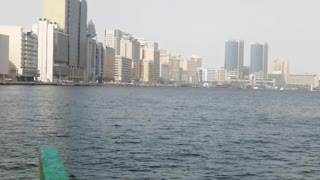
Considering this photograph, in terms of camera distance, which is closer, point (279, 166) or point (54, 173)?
point (54, 173)

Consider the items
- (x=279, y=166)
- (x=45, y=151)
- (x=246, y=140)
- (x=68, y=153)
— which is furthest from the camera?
(x=246, y=140)

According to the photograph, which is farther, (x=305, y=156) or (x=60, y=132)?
(x=60, y=132)

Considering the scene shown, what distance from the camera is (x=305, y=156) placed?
34.0 meters

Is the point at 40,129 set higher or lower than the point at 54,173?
lower

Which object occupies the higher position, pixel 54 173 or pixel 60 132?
pixel 54 173

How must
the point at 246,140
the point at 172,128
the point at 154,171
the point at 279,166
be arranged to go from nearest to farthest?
1. the point at 154,171
2. the point at 279,166
3. the point at 246,140
4. the point at 172,128

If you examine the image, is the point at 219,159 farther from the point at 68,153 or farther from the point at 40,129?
the point at 40,129

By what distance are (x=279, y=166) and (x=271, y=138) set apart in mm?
15483

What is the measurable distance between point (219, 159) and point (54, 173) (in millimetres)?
23755

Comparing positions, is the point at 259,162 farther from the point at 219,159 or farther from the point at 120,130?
the point at 120,130

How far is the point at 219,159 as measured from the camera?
31.3 meters

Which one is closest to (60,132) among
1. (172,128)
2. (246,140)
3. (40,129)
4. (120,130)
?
(40,129)

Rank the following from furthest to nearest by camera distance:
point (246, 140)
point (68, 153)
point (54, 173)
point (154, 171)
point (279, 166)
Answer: point (246, 140)
point (68, 153)
point (279, 166)
point (154, 171)
point (54, 173)

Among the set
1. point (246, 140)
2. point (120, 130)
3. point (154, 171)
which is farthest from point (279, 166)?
point (120, 130)
